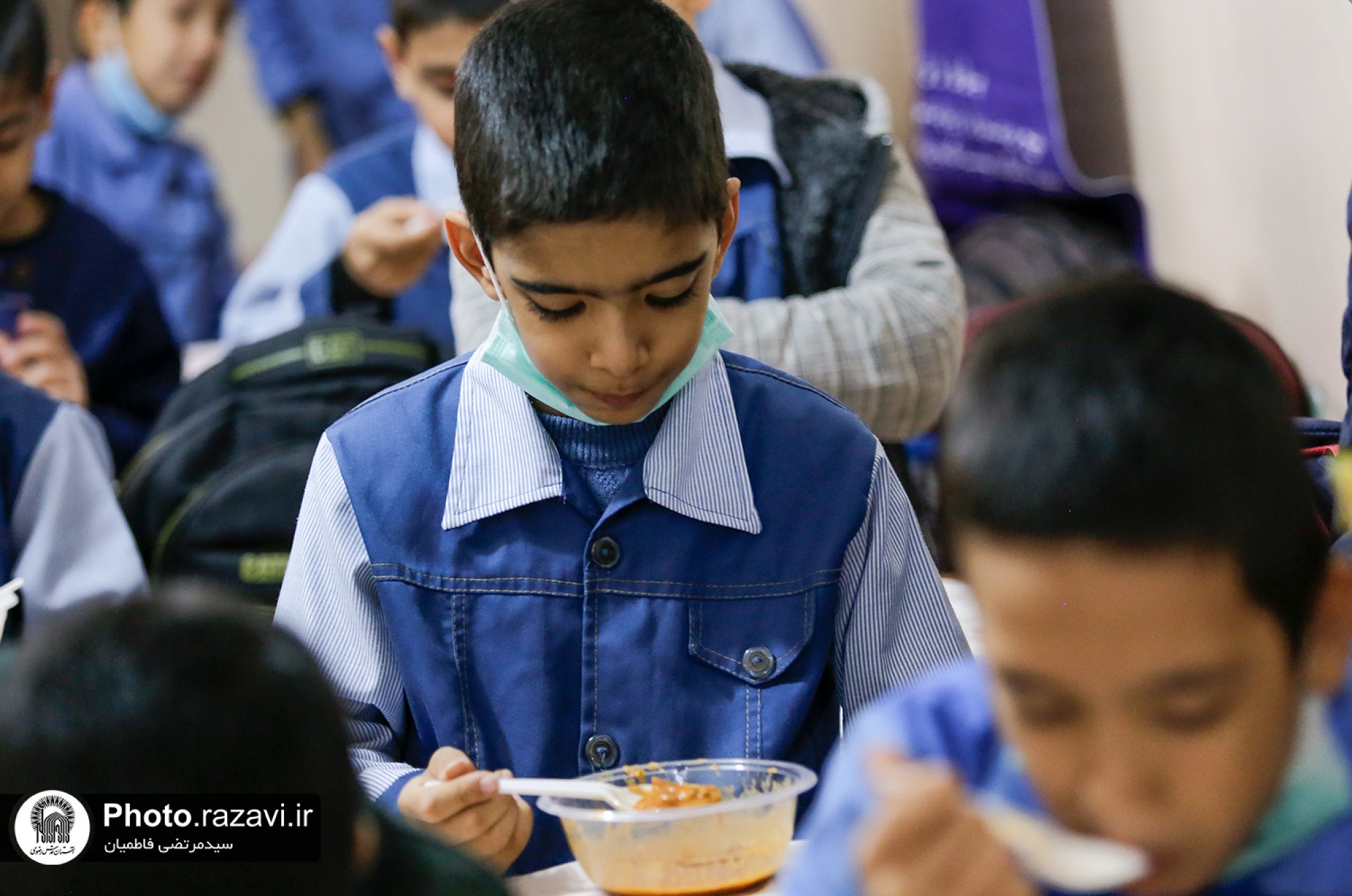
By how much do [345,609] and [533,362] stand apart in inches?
8.9

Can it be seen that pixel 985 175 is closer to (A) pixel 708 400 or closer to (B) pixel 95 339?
(B) pixel 95 339

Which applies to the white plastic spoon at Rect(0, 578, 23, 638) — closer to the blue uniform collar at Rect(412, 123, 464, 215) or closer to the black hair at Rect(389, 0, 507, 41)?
the black hair at Rect(389, 0, 507, 41)

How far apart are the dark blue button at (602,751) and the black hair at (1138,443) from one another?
50 cm

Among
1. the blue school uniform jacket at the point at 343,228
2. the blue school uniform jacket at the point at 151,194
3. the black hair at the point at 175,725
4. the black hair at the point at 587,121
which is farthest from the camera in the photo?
the blue school uniform jacket at the point at 151,194

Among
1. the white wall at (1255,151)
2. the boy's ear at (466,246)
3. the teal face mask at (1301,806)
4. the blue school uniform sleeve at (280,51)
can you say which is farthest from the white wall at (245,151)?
the teal face mask at (1301,806)

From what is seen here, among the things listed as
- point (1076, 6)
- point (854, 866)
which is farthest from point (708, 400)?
point (1076, 6)

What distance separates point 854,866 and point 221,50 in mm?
3885

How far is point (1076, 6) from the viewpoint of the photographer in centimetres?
268

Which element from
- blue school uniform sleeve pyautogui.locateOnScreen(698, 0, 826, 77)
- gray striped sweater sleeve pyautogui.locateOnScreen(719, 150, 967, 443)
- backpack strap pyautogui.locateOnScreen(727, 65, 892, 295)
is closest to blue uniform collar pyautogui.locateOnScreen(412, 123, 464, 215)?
blue school uniform sleeve pyautogui.locateOnScreen(698, 0, 826, 77)

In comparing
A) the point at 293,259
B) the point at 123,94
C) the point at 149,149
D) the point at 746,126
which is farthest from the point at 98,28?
the point at 746,126

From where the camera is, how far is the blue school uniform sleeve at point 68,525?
1424 millimetres

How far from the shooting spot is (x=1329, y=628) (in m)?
0.52

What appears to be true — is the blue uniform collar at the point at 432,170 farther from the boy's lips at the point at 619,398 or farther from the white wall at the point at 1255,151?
the boy's lips at the point at 619,398
